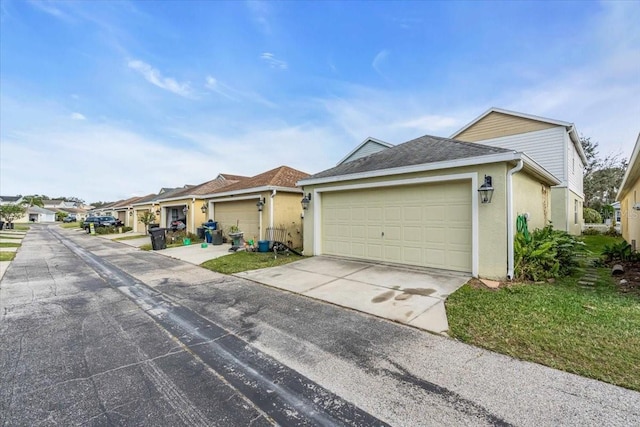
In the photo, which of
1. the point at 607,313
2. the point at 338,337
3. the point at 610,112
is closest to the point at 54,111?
the point at 338,337

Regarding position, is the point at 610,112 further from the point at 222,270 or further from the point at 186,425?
the point at 186,425

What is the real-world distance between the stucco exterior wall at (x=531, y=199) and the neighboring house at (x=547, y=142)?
407 centimetres

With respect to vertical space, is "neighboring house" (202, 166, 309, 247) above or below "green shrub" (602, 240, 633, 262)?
above

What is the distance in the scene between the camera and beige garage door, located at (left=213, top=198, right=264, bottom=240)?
13.2 m

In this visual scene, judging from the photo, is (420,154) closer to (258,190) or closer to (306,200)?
(306,200)

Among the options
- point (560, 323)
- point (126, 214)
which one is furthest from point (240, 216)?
point (126, 214)

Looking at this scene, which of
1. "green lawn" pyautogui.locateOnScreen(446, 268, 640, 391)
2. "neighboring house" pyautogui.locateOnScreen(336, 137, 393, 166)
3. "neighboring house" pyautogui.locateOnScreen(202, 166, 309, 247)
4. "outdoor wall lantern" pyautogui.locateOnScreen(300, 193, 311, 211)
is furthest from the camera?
"neighboring house" pyautogui.locateOnScreen(336, 137, 393, 166)

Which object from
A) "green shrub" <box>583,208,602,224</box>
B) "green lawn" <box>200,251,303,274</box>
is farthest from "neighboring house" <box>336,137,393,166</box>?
"green shrub" <box>583,208,602,224</box>

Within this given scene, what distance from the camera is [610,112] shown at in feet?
47.0

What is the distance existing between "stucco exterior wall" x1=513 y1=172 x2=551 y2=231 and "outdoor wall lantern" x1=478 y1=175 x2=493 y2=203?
0.77 meters

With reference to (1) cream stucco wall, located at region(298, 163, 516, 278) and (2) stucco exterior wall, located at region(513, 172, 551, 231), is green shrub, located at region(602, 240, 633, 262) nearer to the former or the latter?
(2) stucco exterior wall, located at region(513, 172, 551, 231)

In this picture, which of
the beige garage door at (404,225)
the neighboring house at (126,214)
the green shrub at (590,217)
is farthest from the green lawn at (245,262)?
the green shrub at (590,217)

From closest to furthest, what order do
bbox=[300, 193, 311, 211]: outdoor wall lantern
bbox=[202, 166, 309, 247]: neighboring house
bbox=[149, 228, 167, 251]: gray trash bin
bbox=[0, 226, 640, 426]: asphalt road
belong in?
bbox=[0, 226, 640, 426]: asphalt road < bbox=[300, 193, 311, 211]: outdoor wall lantern < bbox=[202, 166, 309, 247]: neighboring house < bbox=[149, 228, 167, 251]: gray trash bin

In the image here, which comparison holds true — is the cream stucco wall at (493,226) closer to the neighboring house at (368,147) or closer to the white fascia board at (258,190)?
the white fascia board at (258,190)
